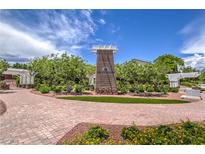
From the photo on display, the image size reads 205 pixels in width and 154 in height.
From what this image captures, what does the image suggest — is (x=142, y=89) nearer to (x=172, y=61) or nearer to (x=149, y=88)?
(x=149, y=88)

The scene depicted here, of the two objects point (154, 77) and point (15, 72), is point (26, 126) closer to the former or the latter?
point (154, 77)

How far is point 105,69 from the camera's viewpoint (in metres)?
18.3

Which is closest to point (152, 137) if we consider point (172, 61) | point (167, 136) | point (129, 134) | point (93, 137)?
point (167, 136)

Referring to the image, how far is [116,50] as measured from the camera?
60.4ft

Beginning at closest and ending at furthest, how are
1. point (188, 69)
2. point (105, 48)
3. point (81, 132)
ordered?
1. point (81, 132)
2. point (105, 48)
3. point (188, 69)

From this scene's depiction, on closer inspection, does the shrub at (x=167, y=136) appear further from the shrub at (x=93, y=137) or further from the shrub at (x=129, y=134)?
the shrub at (x=93, y=137)

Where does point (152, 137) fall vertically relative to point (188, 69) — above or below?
below

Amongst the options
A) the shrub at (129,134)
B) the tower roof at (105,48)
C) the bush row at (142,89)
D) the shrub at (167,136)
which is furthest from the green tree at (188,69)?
the shrub at (129,134)

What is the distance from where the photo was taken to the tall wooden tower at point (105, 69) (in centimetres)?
1816

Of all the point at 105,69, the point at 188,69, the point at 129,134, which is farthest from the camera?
the point at 188,69

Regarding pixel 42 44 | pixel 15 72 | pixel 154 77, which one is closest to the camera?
pixel 42 44
